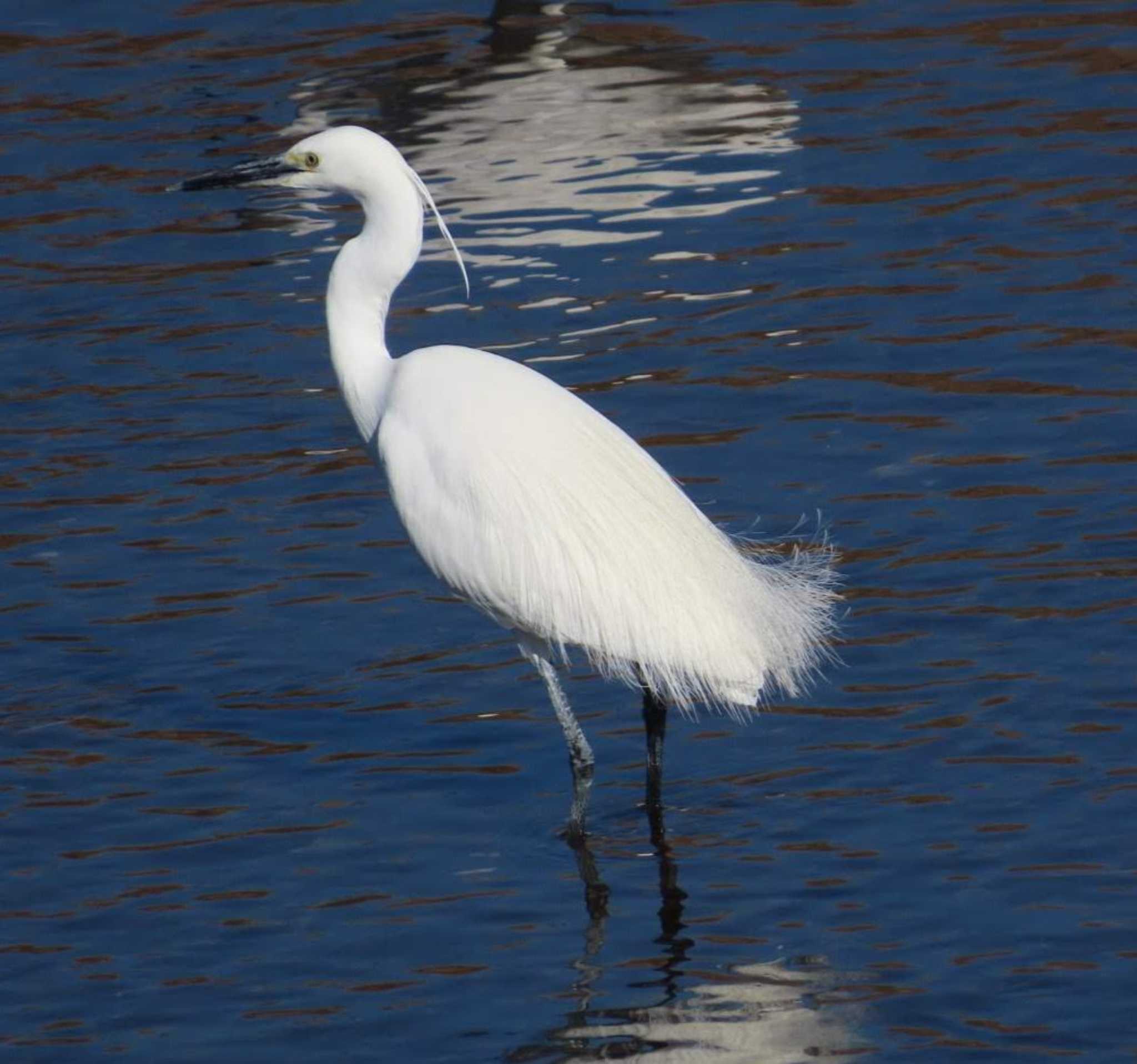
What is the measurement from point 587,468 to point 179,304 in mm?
5124

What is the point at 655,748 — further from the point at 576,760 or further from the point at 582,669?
the point at 582,669

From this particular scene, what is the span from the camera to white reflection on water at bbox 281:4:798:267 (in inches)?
453

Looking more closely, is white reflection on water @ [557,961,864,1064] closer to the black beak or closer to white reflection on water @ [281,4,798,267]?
the black beak

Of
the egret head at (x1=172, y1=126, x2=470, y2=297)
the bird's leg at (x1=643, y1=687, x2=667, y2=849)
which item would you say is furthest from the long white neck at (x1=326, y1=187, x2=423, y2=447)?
the bird's leg at (x1=643, y1=687, x2=667, y2=849)

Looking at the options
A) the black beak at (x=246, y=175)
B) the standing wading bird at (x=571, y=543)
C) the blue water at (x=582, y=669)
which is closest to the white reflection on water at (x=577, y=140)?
the blue water at (x=582, y=669)

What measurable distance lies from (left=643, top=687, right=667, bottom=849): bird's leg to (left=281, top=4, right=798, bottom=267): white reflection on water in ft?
16.5

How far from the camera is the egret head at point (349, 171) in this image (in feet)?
21.5

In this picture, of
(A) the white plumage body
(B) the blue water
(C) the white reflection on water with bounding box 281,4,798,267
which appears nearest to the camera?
(B) the blue water

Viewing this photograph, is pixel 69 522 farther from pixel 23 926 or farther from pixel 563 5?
pixel 563 5

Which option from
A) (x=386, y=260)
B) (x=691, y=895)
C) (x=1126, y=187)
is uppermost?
(x=386, y=260)

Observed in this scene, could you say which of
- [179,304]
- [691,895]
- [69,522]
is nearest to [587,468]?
[691,895]

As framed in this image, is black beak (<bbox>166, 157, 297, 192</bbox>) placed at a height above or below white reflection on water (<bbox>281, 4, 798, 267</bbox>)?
above

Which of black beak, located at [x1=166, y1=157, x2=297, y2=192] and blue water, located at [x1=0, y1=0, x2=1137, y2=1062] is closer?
blue water, located at [x1=0, y1=0, x2=1137, y2=1062]

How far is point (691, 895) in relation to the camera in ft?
18.9
